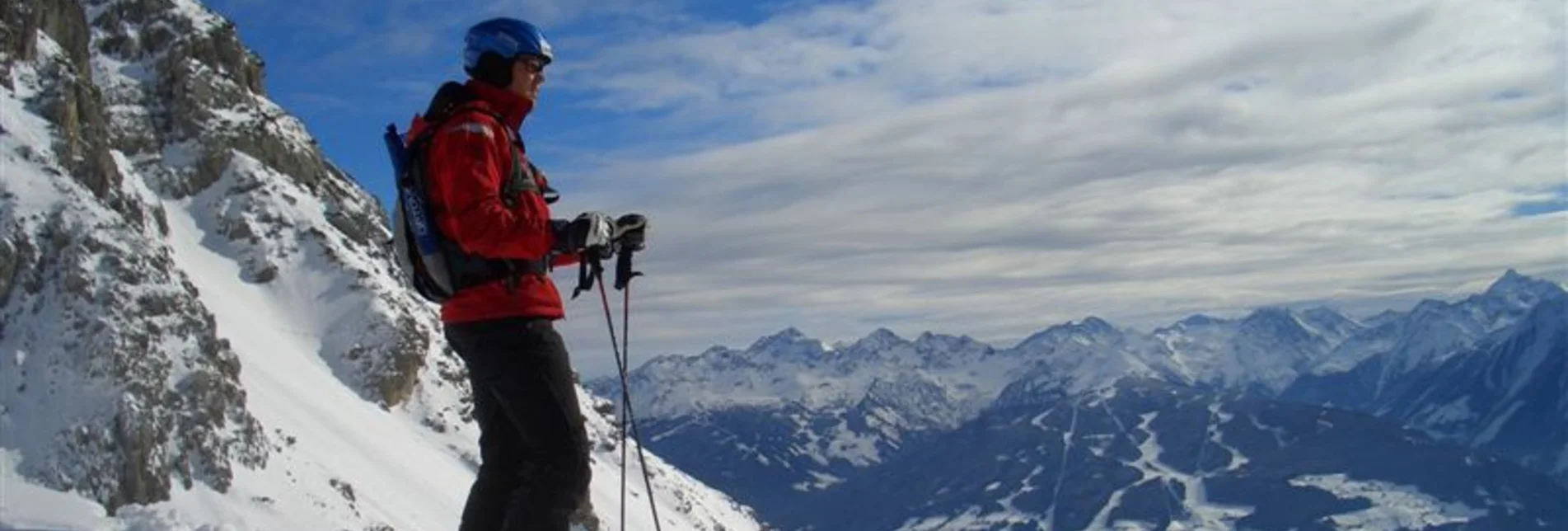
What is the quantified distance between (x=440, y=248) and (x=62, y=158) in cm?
3380

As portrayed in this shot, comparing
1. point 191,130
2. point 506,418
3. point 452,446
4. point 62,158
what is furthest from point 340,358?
point 506,418

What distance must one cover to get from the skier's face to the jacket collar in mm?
46

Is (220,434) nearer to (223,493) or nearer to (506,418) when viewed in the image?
(223,493)

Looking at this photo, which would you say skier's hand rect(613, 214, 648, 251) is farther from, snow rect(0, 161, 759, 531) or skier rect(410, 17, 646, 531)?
snow rect(0, 161, 759, 531)

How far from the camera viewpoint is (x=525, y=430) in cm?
660

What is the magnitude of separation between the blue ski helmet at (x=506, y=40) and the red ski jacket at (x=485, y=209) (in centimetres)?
23

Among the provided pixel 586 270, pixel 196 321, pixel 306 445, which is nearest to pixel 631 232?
pixel 586 270

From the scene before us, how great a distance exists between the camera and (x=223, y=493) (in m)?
30.8

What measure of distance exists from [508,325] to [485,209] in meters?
0.69

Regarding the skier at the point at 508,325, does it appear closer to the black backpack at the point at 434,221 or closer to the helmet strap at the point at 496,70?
the black backpack at the point at 434,221

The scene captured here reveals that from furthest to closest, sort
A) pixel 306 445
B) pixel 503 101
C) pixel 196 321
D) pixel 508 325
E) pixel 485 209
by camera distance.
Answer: pixel 306 445
pixel 196 321
pixel 503 101
pixel 508 325
pixel 485 209

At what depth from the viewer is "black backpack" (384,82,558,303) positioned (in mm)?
6609

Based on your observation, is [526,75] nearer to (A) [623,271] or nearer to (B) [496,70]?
(B) [496,70]

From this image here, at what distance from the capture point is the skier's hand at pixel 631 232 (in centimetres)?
734
